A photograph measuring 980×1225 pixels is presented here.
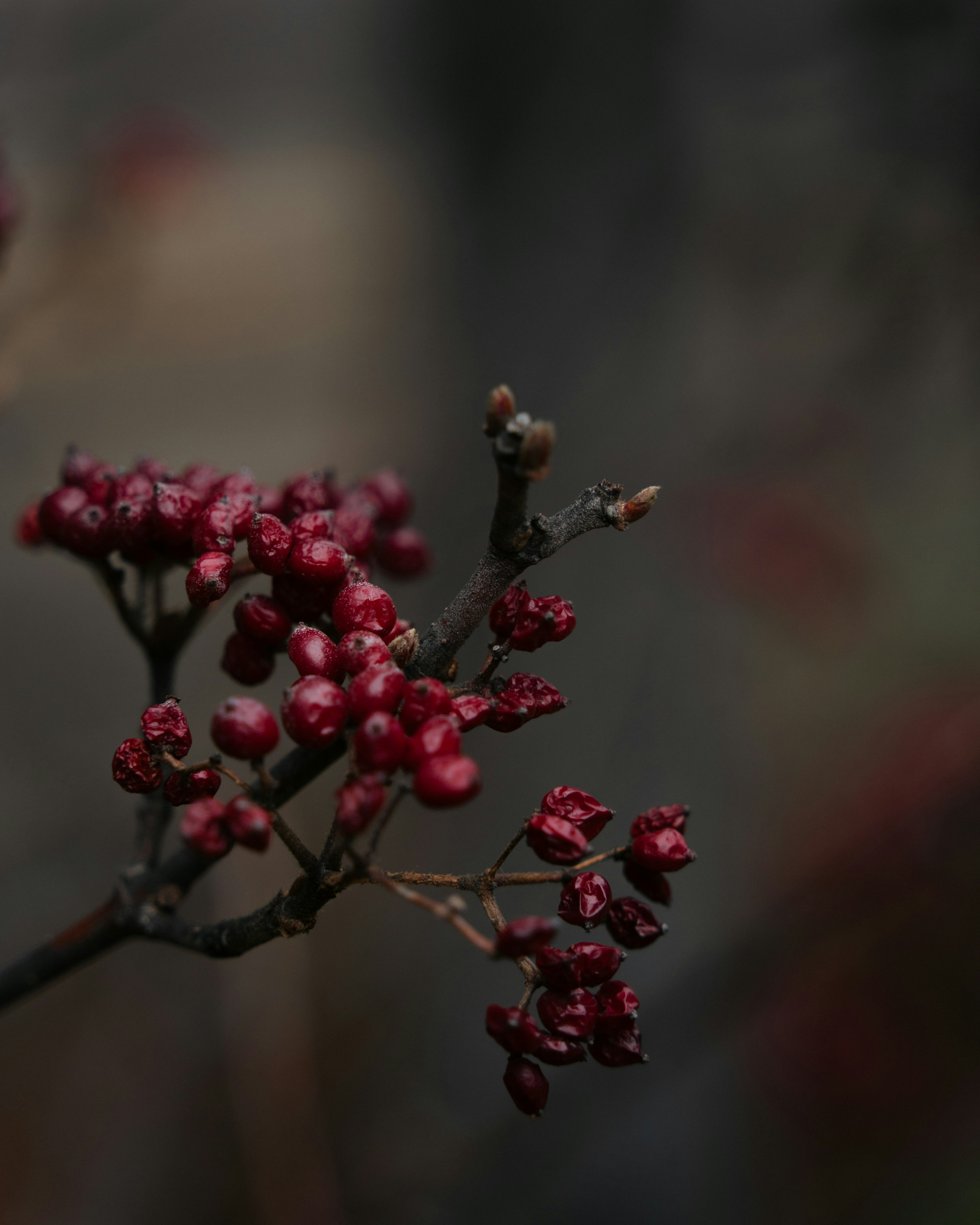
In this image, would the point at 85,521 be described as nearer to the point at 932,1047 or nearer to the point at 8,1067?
the point at 8,1067

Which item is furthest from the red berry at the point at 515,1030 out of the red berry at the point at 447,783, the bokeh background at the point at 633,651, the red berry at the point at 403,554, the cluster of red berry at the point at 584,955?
the bokeh background at the point at 633,651

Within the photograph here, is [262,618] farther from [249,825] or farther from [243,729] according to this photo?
[249,825]

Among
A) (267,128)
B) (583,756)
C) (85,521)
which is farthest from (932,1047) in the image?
(267,128)

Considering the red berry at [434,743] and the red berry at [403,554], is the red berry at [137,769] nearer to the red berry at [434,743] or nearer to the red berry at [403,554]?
the red berry at [434,743]

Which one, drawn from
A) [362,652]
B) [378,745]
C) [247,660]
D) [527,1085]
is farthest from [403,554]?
[527,1085]

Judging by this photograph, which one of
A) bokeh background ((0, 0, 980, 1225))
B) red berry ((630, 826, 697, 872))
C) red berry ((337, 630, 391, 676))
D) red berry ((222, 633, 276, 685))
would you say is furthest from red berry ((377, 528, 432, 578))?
bokeh background ((0, 0, 980, 1225))

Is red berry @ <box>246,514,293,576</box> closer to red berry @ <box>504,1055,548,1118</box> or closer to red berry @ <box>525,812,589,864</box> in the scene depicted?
red berry @ <box>525,812,589,864</box>
